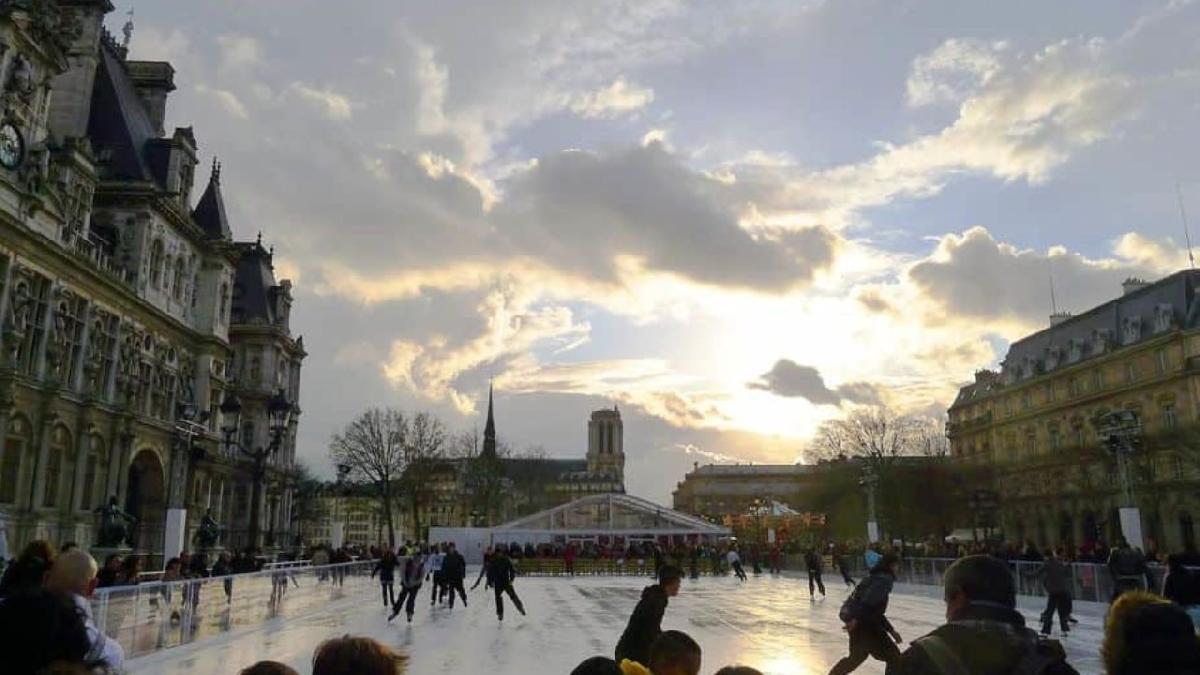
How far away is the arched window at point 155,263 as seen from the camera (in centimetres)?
3697

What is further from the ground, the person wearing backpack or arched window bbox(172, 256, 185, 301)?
arched window bbox(172, 256, 185, 301)

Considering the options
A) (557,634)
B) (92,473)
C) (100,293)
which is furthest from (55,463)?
(557,634)

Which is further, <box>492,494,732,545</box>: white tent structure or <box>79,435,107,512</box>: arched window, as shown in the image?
<box>492,494,732,545</box>: white tent structure

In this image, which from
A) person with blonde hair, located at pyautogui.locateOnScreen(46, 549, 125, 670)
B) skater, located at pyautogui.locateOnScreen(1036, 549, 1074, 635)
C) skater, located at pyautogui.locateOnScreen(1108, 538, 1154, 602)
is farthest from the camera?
skater, located at pyautogui.locateOnScreen(1108, 538, 1154, 602)

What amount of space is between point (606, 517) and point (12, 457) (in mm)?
34925

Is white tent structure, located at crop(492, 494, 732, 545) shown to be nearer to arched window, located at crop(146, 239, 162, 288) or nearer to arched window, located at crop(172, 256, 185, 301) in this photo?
arched window, located at crop(172, 256, 185, 301)

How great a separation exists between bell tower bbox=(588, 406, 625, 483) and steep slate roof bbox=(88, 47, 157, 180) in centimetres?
12865

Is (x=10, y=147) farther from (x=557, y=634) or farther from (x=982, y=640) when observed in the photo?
(x=982, y=640)

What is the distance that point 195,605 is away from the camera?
13.9 meters

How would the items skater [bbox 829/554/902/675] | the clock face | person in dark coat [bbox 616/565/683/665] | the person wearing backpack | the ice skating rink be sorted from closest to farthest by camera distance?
the person wearing backpack
person in dark coat [bbox 616/565/683/665]
skater [bbox 829/554/902/675]
the ice skating rink
the clock face

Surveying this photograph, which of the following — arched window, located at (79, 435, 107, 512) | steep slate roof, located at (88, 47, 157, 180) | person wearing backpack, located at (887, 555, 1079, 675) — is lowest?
person wearing backpack, located at (887, 555, 1079, 675)

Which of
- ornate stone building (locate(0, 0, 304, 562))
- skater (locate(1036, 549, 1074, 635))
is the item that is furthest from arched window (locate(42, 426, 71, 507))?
skater (locate(1036, 549, 1074, 635))

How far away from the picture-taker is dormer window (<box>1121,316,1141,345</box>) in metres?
57.2

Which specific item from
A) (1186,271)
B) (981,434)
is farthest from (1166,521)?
(981,434)
